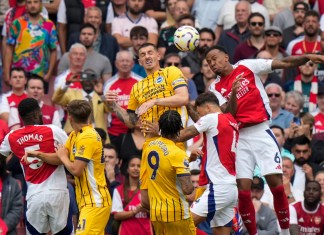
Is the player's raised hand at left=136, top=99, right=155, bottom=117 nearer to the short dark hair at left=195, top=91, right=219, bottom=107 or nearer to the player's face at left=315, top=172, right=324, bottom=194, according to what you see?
the short dark hair at left=195, top=91, right=219, bottom=107

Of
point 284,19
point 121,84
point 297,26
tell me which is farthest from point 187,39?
Answer: point 284,19

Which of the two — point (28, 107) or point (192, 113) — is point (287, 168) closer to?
point (192, 113)

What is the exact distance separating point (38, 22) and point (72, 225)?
7113mm

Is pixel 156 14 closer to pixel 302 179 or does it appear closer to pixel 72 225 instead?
pixel 302 179

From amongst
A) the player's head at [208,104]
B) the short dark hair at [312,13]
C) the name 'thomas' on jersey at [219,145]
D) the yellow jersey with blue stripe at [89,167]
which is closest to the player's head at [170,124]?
the name 'thomas' on jersey at [219,145]

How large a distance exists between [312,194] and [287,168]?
1.32 metres

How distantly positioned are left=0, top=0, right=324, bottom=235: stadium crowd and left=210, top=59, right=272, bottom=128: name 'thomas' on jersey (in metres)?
0.01

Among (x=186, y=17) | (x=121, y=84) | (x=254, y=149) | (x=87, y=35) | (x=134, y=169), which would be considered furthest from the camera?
(x=186, y=17)

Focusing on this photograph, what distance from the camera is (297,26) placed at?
25062 mm

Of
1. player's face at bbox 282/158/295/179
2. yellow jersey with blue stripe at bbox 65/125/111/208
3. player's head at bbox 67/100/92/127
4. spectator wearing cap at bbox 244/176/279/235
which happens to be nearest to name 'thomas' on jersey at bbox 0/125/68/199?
yellow jersey with blue stripe at bbox 65/125/111/208

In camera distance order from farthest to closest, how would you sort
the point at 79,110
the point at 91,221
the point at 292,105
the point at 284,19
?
1. the point at 284,19
2. the point at 292,105
3. the point at 91,221
4. the point at 79,110

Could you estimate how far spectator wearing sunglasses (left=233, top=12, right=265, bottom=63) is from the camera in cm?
2380

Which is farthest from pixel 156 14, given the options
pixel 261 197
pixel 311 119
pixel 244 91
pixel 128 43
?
pixel 244 91

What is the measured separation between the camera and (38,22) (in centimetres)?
2373
